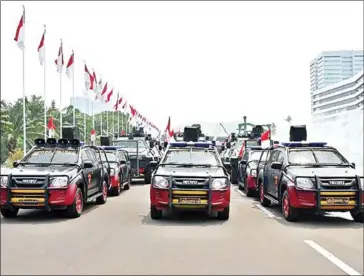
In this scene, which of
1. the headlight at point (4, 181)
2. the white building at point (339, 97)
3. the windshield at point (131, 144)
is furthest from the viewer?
the white building at point (339, 97)

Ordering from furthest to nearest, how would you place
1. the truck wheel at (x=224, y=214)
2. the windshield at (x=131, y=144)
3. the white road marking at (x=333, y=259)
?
the windshield at (x=131, y=144), the truck wheel at (x=224, y=214), the white road marking at (x=333, y=259)

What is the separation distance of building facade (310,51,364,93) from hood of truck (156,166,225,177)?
73.8 meters

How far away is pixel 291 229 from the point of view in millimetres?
9688

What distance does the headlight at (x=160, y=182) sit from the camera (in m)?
10.6

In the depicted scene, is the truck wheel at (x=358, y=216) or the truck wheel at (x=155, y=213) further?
the truck wheel at (x=155, y=213)

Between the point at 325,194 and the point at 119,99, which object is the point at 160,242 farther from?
the point at 119,99

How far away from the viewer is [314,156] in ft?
38.7

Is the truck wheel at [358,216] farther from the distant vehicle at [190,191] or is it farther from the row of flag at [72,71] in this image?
the row of flag at [72,71]

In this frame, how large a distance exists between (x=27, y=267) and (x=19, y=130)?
39.9 meters

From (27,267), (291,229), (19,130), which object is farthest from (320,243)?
(19,130)

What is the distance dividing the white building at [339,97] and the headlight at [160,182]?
65.4 meters

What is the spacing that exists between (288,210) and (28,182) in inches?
221

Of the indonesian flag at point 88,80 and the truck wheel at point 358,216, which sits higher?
the indonesian flag at point 88,80

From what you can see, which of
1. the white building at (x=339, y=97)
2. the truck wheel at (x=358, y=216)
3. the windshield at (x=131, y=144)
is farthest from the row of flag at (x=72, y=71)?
the white building at (x=339, y=97)
